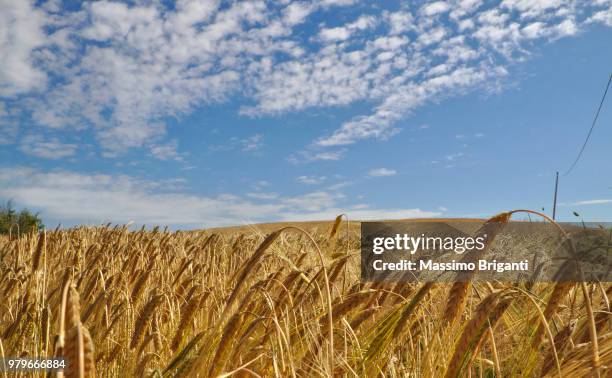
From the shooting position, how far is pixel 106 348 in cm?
268

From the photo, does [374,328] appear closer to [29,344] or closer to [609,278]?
[29,344]

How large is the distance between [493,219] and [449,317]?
43 centimetres

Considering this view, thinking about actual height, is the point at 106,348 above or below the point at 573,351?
below

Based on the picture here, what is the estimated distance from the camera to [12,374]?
2117 millimetres

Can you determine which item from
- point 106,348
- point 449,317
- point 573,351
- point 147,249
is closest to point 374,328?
point 449,317

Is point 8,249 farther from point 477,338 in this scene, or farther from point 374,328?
point 477,338

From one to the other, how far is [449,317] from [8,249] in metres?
5.66

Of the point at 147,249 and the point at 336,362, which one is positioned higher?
the point at 147,249

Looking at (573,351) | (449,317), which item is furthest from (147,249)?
A: (573,351)

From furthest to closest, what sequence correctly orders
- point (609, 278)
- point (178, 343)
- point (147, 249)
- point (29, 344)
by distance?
1. point (147, 249)
2. point (609, 278)
3. point (29, 344)
4. point (178, 343)

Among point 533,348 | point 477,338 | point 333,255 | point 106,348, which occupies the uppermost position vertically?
point 333,255

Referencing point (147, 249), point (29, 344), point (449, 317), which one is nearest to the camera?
point (449, 317)

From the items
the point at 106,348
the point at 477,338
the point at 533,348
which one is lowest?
the point at 106,348

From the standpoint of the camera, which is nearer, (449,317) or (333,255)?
(449,317)
